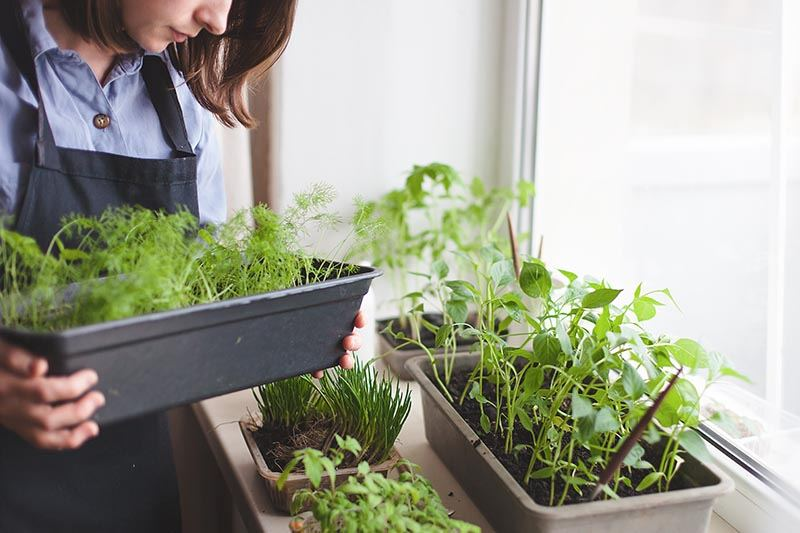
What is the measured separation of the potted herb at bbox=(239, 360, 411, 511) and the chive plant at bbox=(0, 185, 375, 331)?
177mm

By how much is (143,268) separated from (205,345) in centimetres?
10

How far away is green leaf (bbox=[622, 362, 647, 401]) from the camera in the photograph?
84 cm

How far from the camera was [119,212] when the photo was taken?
98cm

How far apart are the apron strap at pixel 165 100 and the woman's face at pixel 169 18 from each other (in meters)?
0.16

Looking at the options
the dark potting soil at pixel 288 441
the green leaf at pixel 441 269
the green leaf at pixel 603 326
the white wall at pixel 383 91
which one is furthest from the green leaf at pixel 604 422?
the white wall at pixel 383 91

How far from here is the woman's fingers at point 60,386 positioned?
2.32 ft

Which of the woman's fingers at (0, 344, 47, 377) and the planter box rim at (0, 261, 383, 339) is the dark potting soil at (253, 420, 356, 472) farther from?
the woman's fingers at (0, 344, 47, 377)

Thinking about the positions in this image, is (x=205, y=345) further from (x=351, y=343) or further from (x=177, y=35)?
(x=177, y=35)

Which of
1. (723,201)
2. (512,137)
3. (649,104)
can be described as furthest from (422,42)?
(723,201)

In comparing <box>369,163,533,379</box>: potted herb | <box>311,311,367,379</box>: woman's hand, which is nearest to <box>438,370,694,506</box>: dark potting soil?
<box>311,311,367,379</box>: woman's hand

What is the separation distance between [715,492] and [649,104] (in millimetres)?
765

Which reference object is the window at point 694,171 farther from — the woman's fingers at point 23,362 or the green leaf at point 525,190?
the woman's fingers at point 23,362

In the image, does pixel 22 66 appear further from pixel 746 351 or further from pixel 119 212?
pixel 746 351

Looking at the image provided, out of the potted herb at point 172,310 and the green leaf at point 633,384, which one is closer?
the potted herb at point 172,310
